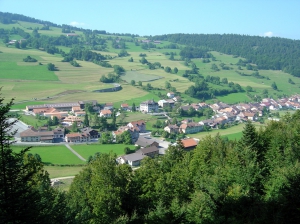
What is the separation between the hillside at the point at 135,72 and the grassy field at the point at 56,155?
21.4 m

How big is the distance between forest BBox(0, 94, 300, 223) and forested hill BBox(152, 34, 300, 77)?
8335cm

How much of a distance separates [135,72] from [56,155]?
49259 millimetres

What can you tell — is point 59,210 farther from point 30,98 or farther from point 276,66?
point 276,66

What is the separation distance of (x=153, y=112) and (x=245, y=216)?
140 ft

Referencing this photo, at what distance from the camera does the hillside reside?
198 feet

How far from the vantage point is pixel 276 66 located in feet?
320

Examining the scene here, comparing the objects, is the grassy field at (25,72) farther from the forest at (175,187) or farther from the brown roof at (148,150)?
the forest at (175,187)

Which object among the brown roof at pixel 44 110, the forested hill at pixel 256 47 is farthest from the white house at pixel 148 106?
the forested hill at pixel 256 47

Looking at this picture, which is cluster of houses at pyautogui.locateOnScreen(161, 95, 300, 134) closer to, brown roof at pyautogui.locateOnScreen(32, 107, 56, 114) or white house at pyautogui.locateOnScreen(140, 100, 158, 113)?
white house at pyautogui.locateOnScreen(140, 100, 158, 113)

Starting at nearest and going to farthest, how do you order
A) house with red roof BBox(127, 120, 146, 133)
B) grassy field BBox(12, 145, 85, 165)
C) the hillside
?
grassy field BBox(12, 145, 85, 165) < house with red roof BBox(127, 120, 146, 133) < the hillside

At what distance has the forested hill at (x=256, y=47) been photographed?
325 ft

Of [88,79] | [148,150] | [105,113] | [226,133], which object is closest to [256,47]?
[88,79]

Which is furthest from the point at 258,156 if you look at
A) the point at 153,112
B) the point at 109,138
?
the point at 153,112

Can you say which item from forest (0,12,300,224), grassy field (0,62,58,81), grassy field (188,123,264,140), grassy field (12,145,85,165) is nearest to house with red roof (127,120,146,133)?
grassy field (188,123,264,140)
